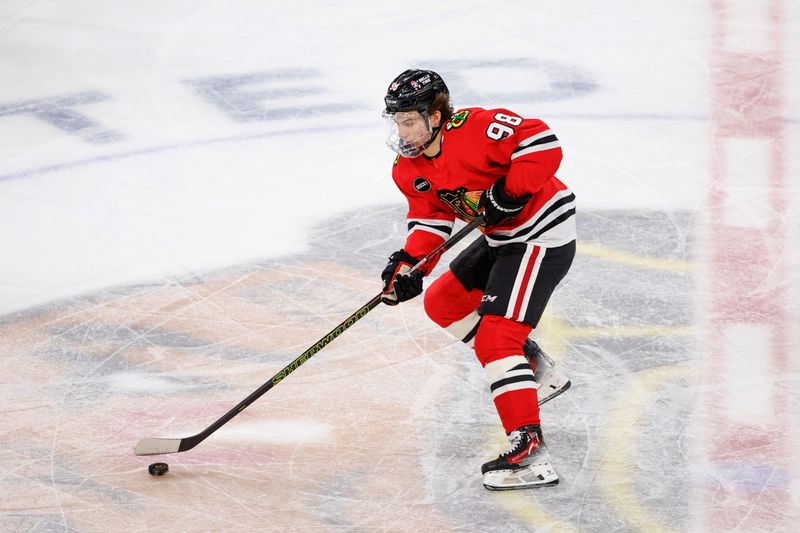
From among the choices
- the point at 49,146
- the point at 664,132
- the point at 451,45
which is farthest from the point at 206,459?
the point at 451,45

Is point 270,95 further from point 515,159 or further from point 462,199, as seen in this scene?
point 515,159

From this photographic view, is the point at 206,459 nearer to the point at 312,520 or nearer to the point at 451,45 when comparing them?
the point at 312,520

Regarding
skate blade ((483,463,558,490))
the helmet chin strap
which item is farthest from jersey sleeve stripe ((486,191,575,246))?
skate blade ((483,463,558,490))

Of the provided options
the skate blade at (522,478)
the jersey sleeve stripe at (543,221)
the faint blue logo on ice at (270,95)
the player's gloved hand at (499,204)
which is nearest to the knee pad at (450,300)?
the jersey sleeve stripe at (543,221)

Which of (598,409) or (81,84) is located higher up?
(81,84)

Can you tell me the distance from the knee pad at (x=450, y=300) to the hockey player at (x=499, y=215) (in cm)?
12

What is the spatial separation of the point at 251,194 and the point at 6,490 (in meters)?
2.24

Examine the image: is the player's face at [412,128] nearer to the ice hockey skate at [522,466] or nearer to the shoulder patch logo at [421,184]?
the shoulder patch logo at [421,184]

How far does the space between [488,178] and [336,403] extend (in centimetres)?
93

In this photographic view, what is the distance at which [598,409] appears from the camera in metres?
3.52

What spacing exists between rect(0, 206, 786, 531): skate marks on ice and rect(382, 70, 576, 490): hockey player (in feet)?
0.79

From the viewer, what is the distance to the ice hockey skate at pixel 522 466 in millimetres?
3127

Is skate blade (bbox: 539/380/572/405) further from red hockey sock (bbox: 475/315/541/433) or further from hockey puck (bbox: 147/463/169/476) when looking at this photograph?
hockey puck (bbox: 147/463/169/476)

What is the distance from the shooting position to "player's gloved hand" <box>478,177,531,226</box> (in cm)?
314
